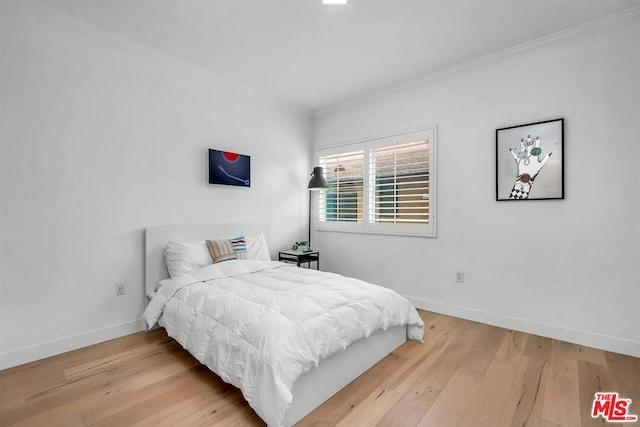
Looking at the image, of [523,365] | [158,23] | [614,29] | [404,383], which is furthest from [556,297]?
[158,23]

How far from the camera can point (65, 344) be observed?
2.44 meters

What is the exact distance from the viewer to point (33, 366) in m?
2.22

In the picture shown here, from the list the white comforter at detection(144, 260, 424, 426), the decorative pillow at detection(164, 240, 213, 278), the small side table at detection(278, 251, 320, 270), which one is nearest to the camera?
the white comforter at detection(144, 260, 424, 426)

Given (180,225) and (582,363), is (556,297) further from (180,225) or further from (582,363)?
(180,225)

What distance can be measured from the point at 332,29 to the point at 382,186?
1894 millimetres

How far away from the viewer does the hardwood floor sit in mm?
1670

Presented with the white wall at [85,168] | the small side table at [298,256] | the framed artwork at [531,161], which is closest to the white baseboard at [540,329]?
the framed artwork at [531,161]

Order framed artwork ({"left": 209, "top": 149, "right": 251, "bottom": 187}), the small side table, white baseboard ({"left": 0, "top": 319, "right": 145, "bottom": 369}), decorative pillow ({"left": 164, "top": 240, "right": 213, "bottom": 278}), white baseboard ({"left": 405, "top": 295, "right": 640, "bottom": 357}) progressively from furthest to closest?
the small side table → framed artwork ({"left": 209, "top": 149, "right": 251, "bottom": 187}) → decorative pillow ({"left": 164, "top": 240, "right": 213, "bottom": 278}) → white baseboard ({"left": 405, "top": 295, "right": 640, "bottom": 357}) → white baseboard ({"left": 0, "top": 319, "right": 145, "bottom": 369})

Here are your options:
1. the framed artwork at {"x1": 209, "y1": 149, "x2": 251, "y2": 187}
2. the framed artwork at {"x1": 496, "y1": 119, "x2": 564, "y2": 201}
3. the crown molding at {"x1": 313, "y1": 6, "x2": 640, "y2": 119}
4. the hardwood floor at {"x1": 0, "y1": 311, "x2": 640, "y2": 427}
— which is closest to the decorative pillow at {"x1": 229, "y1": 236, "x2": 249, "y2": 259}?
the framed artwork at {"x1": 209, "y1": 149, "x2": 251, "y2": 187}

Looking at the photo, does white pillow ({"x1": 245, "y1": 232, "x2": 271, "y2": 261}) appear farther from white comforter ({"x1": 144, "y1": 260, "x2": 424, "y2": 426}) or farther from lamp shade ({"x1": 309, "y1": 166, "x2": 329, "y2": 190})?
lamp shade ({"x1": 309, "y1": 166, "x2": 329, "y2": 190})

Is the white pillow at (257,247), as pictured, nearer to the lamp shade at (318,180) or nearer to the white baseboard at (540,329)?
the lamp shade at (318,180)

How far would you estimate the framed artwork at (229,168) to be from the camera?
340 cm

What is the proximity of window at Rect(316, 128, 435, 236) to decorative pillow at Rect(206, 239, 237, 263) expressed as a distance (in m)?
1.65

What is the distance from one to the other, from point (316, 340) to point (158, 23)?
Result: 278cm
